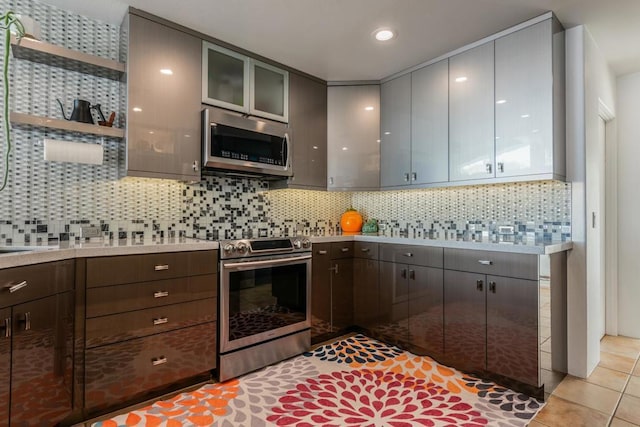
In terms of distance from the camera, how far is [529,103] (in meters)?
2.37

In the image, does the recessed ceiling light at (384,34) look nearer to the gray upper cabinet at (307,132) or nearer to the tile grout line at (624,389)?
the gray upper cabinet at (307,132)

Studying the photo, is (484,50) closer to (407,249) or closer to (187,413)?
(407,249)

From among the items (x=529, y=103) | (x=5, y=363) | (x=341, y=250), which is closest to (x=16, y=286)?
(x=5, y=363)

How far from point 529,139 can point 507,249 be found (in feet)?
2.68

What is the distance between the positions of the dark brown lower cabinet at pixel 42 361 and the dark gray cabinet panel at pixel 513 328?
2377mm

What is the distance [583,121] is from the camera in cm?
232

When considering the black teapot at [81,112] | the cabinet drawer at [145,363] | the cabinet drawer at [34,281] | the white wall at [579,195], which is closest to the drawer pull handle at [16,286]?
the cabinet drawer at [34,281]

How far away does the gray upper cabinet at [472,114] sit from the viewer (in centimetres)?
258

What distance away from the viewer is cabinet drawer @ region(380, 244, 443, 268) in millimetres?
2508

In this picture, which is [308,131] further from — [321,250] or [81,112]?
[81,112]

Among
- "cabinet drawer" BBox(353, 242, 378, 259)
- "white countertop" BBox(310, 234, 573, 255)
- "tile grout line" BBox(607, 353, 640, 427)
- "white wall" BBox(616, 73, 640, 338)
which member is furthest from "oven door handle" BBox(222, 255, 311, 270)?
"white wall" BBox(616, 73, 640, 338)

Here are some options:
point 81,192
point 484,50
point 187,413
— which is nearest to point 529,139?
point 484,50

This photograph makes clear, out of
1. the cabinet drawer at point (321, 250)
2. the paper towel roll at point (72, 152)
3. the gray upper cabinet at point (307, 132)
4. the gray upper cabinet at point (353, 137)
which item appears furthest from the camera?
the gray upper cabinet at point (353, 137)

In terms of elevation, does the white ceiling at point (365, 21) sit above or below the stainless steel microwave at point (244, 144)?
above
